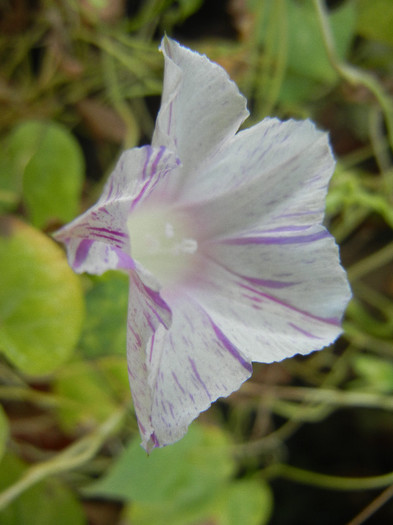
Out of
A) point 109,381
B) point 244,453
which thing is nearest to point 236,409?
point 244,453

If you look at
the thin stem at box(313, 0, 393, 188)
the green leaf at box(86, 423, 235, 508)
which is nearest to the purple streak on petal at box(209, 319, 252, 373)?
the green leaf at box(86, 423, 235, 508)

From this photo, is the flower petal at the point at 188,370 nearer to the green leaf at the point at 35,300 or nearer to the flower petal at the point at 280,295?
the flower petal at the point at 280,295

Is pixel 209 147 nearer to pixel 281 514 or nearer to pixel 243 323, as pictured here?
pixel 243 323

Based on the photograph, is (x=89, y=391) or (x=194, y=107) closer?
(x=194, y=107)

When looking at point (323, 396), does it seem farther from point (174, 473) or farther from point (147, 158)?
point (147, 158)

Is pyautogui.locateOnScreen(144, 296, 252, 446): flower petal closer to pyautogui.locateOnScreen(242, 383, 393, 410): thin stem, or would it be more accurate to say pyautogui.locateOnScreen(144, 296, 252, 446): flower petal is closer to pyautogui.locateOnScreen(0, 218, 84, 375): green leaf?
pyautogui.locateOnScreen(0, 218, 84, 375): green leaf

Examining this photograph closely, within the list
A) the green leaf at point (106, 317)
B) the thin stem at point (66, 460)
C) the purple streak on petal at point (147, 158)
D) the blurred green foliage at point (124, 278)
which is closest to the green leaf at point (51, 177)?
the blurred green foliage at point (124, 278)

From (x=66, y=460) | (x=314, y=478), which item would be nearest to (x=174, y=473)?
(x=66, y=460)
